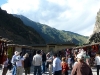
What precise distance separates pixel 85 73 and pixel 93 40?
4850 centimetres

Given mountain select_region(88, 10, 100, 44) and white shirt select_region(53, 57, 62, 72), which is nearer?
white shirt select_region(53, 57, 62, 72)

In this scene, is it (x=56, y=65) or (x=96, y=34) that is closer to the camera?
(x=56, y=65)

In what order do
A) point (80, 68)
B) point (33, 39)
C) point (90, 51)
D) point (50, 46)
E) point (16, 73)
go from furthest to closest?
point (33, 39), point (50, 46), point (90, 51), point (16, 73), point (80, 68)

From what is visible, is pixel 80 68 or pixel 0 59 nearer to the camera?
pixel 80 68

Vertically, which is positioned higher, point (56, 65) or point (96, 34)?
point (96, 34)

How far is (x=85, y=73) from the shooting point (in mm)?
7652

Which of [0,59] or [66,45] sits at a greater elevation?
[66,45]

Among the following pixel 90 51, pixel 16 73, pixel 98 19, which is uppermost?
pixel 98 19

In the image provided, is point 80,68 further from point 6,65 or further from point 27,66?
point 27,66

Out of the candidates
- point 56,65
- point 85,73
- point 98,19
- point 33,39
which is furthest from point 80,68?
point 33,39

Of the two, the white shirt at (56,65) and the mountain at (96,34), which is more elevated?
the mountain at (96,34)

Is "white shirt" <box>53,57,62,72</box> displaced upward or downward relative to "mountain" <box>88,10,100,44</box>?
downward

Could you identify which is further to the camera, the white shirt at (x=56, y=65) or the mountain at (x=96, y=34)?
the mountain at (x=96, y=34)

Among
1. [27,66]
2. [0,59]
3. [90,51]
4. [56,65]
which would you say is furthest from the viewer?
[90,51]
